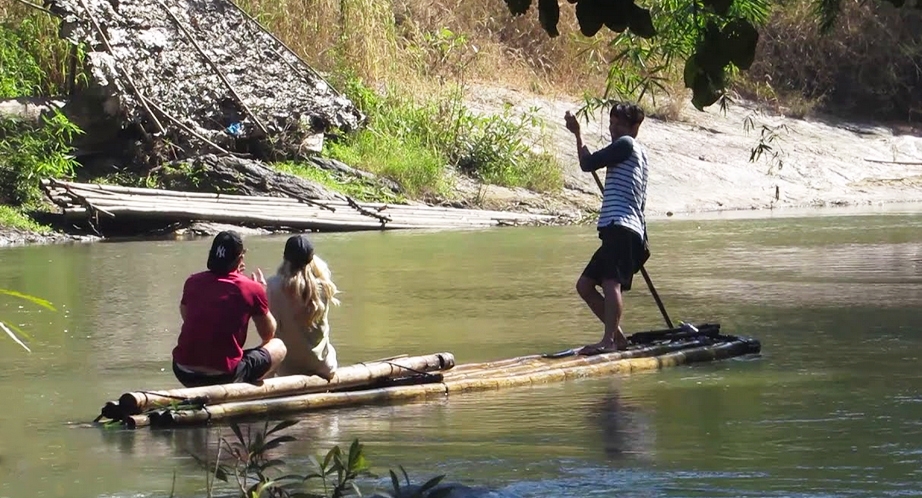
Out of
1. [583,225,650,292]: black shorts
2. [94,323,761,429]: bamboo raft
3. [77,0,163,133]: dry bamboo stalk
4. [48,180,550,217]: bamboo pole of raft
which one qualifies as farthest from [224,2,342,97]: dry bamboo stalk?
[583,225,650,292]: black shorts

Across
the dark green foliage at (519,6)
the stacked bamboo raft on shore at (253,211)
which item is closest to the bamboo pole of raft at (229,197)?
the stacked bamboo raft on shore at (253,211)

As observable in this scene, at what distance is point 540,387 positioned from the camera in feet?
28.3

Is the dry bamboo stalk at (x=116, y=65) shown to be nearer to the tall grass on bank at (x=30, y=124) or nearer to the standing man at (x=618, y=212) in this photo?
the tall grass on bank at (x=30, y=124)

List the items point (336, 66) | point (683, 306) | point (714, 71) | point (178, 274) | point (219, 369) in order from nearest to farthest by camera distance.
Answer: point (714, 71)
point (219, 369)
point (683, 306)
point (178, 274)
point (336, 66)

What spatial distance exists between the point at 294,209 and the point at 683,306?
855 cm

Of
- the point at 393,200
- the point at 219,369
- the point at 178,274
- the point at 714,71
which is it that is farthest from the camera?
the point at 393,200

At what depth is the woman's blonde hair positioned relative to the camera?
8141mm

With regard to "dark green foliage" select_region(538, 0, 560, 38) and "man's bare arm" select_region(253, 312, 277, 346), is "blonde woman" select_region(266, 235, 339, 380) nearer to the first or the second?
"man's bare arm" select_region(253, 312, 277, 346)

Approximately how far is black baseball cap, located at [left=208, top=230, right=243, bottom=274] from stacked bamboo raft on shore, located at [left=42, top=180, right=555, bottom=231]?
11.2 metres

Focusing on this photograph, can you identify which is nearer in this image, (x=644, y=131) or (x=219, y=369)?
(x=219, y=369)

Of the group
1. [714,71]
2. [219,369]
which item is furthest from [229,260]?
[714,71]

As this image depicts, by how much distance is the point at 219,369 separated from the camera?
786 centimetres

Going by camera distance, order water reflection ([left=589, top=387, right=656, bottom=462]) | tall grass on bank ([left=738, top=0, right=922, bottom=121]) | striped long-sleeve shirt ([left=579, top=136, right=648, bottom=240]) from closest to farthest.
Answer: water reflection ([left=589, top=387, right=656, bottom=462]), striped long-sleeve shirt ([left=579, top=136, right=648, bottom=240]), tall grass on bank ([left=738, top=0, right=922, bottom=121])

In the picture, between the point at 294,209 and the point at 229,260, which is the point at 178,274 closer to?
the point at 294,209
